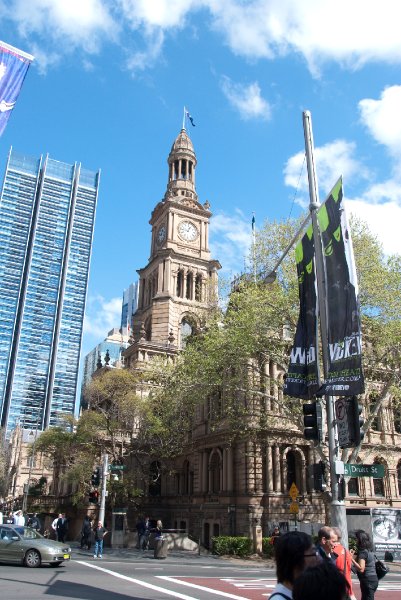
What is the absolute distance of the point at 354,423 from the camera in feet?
36.3

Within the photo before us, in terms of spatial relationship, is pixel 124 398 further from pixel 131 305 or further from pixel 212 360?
pixel 131 305

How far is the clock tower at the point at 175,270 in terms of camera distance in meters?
60.3

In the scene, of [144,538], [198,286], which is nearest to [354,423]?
[144,538]

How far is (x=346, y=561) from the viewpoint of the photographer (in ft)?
25.3

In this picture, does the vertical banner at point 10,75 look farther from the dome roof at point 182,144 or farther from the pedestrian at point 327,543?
the dome roof at point 182,144

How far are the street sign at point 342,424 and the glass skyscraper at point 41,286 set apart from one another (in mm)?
141739

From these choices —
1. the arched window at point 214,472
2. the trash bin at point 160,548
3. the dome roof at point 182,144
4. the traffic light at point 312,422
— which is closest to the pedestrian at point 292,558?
the traffic light at point 312,422

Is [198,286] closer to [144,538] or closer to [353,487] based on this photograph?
[353,487]

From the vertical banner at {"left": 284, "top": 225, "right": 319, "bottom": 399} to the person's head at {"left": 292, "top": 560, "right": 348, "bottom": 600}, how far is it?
9407 mm

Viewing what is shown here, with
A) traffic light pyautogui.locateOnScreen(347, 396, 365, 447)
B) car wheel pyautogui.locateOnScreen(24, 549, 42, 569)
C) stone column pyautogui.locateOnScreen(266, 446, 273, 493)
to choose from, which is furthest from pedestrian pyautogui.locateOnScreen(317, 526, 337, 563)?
stone column pyautogui.locateOnScreen(266, 446, 273, 493)

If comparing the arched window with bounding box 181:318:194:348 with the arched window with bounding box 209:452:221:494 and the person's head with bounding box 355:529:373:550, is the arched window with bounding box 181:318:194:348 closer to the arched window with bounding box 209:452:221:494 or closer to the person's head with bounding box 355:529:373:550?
the arched window with bounding box 209:452:221:494

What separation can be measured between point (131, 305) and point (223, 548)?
168584 mm

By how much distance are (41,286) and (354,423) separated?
15358cm

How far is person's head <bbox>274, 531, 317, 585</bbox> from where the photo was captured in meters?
4.52
